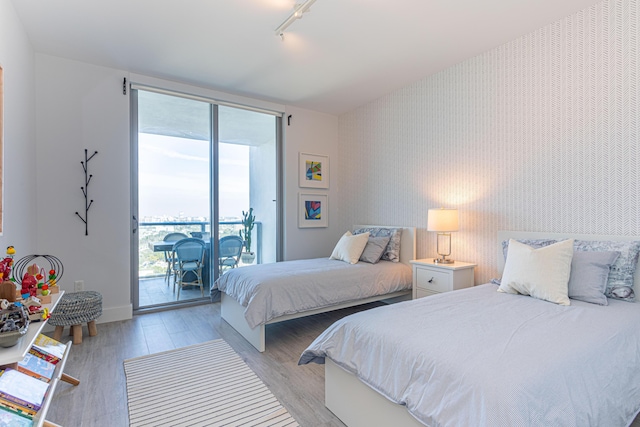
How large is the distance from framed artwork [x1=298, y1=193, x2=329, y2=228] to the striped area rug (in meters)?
2.36

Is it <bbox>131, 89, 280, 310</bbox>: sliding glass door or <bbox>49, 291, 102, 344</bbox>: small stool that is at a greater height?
<bbox>131, 89, 280, 310</bbox>: sliding glass door

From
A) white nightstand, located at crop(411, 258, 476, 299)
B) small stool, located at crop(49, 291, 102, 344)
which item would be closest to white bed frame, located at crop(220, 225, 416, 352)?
white nightstand, located at crop(411, 258, 476, 299)

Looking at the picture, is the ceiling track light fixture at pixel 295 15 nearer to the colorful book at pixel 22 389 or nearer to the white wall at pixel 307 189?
the white wall at pixel 307 189

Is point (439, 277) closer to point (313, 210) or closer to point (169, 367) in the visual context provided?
point (313, 210)

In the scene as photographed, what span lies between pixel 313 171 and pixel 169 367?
10.4ft

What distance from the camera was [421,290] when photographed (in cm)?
325

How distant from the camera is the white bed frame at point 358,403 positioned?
1.49 metres

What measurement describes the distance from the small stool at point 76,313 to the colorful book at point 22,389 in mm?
1343

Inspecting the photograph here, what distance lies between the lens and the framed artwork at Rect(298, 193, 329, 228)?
473cm

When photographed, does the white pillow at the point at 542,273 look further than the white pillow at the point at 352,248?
No

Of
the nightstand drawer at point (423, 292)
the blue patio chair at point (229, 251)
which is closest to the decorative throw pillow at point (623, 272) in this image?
the nightstand drawer at point (423, 292)

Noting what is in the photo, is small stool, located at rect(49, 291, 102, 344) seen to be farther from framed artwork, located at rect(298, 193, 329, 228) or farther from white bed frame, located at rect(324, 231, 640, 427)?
framed artwork, located at rect(298, 193, 329, 228)

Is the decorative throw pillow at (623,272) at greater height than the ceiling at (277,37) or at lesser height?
lesser

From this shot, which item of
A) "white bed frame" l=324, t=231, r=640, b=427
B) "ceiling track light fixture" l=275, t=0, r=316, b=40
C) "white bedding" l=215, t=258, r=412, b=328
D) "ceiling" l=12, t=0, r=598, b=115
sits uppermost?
"ceiling" l=12, t=0, r=598, b=115
